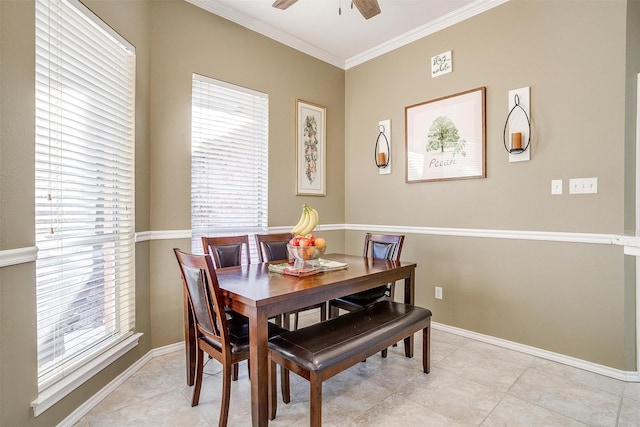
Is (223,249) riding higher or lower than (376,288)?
higher

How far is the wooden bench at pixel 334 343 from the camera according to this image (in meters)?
1.54

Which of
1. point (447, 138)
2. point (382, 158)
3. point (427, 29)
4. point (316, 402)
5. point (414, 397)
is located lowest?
point (414, 397)

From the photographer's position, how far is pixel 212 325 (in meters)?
1.70

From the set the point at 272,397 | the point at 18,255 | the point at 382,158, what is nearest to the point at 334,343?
the point at 272,397

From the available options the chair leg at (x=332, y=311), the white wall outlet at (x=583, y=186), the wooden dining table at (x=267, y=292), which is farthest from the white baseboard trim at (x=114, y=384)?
the white wall outlet at (x=583, y=186)

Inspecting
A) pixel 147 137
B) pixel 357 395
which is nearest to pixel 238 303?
pixel 357 395

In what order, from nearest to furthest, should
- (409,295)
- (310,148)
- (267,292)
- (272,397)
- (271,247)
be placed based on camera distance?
1. (267,292)
2. (272,397)
3. (409,295)
4. (271,247)
5. (310,148)

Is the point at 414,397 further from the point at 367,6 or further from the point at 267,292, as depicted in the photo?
the point at 367,6

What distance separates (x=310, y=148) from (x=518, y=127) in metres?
2.12

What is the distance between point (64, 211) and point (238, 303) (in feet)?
3.68

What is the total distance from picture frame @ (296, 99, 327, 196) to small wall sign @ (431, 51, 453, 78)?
52.1 inches

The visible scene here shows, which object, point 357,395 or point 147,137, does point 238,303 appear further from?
point 147,137

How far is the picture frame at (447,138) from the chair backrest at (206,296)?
8.15 feet

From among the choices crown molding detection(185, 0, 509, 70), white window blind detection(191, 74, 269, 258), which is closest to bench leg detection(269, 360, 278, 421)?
white window blind detection(191, 74, 269, 258)
